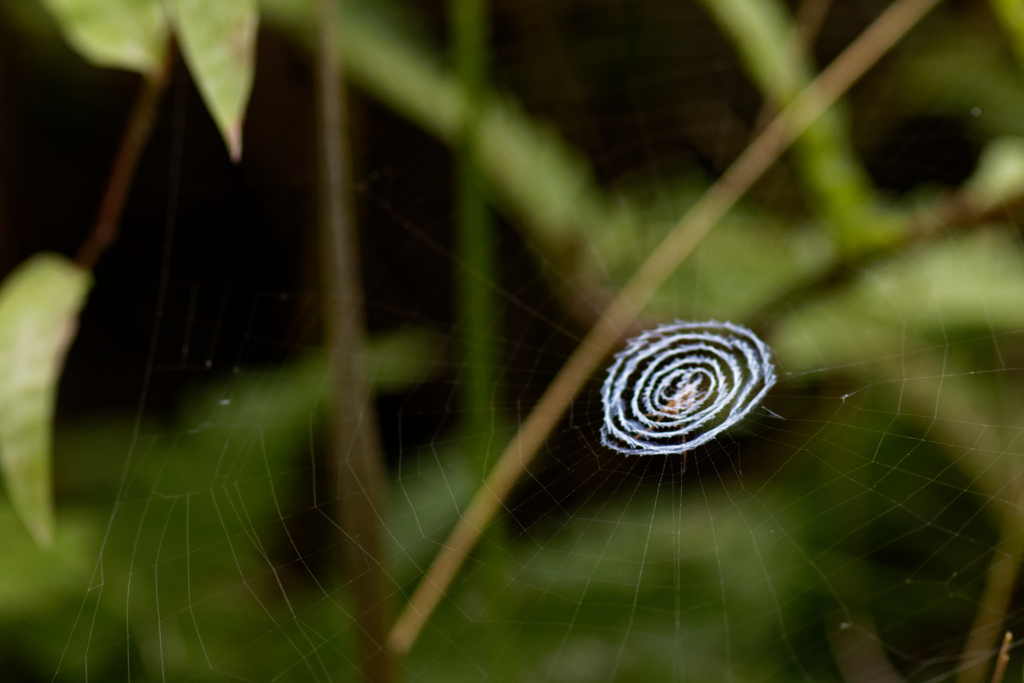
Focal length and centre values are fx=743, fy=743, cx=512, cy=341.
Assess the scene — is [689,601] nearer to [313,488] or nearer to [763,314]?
[763,314]

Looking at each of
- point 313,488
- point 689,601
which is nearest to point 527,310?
point 313,488

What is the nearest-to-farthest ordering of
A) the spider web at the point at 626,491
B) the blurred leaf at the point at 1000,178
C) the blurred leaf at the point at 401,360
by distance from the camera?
1. the blurred leaf at the point at 1000,178
2. the spider web at the point at 626,491
3. the blurred leaf at the point at 401,360

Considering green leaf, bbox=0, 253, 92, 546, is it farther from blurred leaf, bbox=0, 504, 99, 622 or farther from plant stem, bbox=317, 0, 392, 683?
blurred leaf, bbox=0, 504, 99, 622

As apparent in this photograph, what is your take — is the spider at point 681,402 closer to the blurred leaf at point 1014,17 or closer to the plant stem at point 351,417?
the plant stem at point 351,417

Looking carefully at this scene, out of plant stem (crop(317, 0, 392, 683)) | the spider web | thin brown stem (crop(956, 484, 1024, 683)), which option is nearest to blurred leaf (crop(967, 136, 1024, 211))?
the spider web

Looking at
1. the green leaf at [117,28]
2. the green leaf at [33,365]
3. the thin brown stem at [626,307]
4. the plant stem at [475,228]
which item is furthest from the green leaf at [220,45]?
the thin brown stem at [626,307]

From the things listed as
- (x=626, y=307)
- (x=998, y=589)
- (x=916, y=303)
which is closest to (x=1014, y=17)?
(x=916, y=303)

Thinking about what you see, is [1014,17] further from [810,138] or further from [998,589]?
[998,589]
